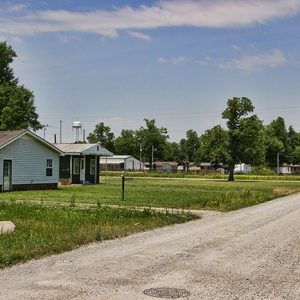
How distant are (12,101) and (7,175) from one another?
25379 millimetres

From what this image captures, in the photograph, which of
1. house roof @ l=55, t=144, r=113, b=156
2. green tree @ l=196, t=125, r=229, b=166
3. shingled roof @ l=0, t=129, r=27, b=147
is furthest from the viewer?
green tree @ l=196, t=125, r=229, b=166

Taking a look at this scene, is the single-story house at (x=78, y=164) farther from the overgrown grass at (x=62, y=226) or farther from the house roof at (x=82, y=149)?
the overgrown grass at (x=62, y=226)

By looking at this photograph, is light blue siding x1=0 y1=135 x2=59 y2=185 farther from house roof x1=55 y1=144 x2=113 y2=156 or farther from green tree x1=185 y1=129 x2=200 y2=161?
green tree x1=185 y1=129 x2=200 y2=161

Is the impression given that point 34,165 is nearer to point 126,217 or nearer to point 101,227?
point 126,217

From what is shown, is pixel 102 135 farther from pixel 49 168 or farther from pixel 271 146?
pixel 49 168

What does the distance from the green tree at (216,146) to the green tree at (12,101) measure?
67.5 ft

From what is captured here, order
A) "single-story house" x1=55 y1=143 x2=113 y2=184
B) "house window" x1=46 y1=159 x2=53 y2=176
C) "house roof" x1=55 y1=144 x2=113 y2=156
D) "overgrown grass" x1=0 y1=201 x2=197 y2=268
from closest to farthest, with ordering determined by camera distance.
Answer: "overgrown grass" x1=0 y1=201 x2=197 y2=268 → "house window" x1=46 y1=159 x2=53 y2=176 → "house roof" x1=55 y1=144 x2=113 y2=156 → "single-story house" x1=55 y1=143 x2=113 y2=184

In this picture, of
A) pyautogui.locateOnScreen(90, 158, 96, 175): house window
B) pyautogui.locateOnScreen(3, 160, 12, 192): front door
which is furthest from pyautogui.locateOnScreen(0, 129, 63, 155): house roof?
pyautogui.locateOnScreen(90, 158, 96, 175): house window

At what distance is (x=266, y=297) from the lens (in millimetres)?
7172

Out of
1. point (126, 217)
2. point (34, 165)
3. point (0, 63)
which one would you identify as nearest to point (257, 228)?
point (126, 217)

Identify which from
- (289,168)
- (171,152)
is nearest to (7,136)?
(289,168)

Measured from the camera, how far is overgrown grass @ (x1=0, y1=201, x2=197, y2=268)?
1053 centimetres

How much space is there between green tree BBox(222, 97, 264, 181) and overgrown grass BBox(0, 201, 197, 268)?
5012cm

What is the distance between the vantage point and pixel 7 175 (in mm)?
33312
